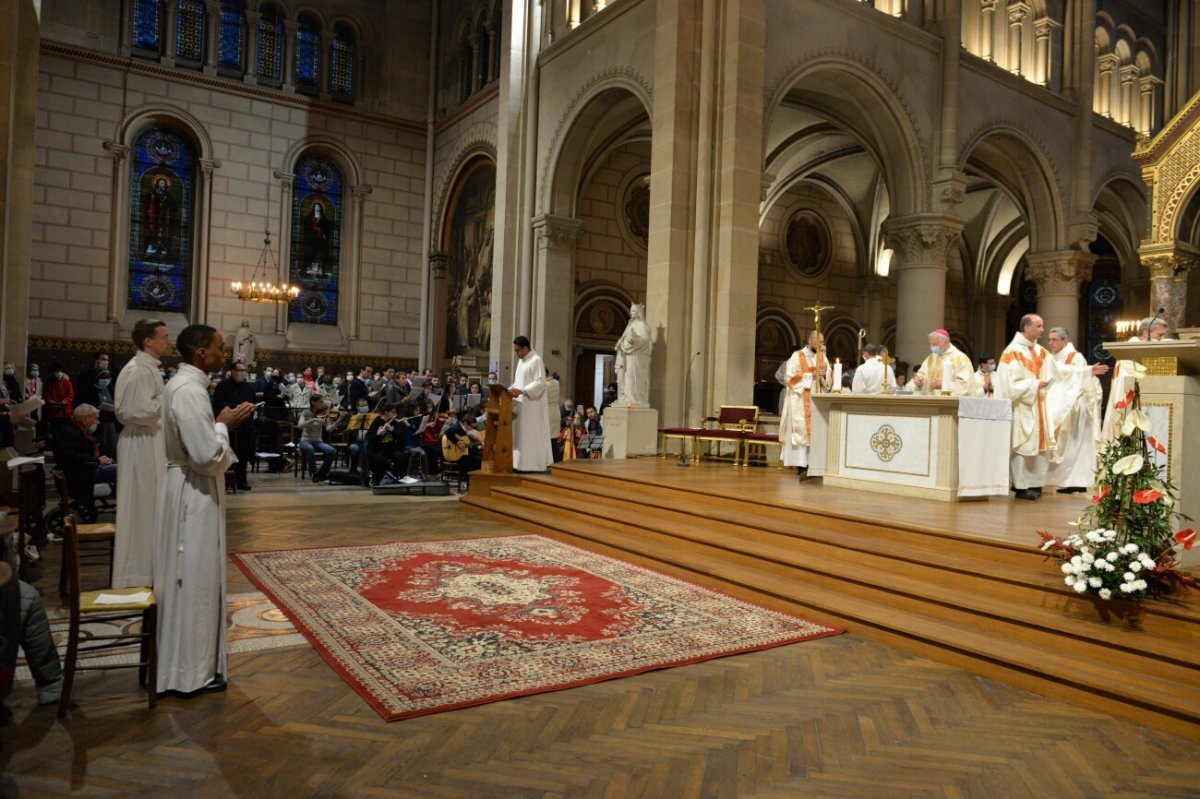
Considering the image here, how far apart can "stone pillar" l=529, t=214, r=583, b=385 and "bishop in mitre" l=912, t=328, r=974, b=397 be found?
858 centimetres

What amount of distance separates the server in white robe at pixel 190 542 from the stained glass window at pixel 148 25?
18.9 meters

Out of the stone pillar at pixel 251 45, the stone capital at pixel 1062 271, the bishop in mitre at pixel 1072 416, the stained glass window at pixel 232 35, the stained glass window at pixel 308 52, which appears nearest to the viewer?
the bishop in mitre at pixel 1072 416

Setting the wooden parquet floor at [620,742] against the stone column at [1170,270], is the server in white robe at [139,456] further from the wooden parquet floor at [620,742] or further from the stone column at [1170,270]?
the stone column at [1170,270]

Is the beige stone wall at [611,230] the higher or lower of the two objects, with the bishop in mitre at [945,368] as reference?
higher

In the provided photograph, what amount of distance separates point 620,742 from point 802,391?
22.2ft

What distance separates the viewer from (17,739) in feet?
9.66

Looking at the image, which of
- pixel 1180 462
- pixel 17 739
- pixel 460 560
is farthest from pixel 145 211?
pixel 1180 462

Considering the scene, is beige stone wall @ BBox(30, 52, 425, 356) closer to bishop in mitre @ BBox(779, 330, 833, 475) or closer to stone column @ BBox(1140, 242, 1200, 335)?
bishop in mitre @ BBox(779, 330, 833, 475)

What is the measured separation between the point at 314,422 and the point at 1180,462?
1044 cm

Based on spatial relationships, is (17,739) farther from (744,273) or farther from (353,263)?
(353,263)

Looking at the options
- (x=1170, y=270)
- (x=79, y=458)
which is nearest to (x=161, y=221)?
(x=79, y=458)

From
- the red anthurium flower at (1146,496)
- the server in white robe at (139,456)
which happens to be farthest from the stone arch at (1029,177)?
the server in white robe at (139,456)

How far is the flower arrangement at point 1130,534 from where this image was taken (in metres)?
4.02

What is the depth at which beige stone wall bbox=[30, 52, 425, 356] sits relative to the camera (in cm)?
1731
